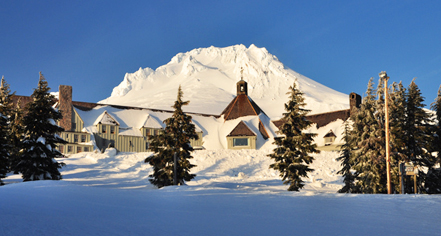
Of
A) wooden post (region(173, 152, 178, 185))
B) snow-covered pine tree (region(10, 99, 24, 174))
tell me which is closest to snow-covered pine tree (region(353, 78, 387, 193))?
wooden post (region(173, 152, 178, 185))

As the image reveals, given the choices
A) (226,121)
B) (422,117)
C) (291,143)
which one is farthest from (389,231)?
(226,121)

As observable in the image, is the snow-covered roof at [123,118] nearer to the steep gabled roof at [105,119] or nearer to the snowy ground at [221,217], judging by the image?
the steep gabled roof at [105,119]

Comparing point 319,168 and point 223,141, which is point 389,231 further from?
point 223,141

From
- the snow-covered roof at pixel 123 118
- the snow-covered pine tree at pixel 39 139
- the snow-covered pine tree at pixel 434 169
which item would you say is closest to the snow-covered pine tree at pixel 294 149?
the snow-covered pine tree at pixel 434 169

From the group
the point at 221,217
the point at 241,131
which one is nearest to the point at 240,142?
the point at 241,131

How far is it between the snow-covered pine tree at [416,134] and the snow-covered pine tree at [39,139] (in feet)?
88.5

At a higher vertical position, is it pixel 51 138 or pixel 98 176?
pixel 51 138

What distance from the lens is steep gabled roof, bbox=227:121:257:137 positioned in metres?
54.4

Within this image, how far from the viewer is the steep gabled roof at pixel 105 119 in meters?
53.9

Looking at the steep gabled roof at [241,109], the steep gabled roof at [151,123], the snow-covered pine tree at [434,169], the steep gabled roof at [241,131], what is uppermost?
the steep gabled roof at [241,109]

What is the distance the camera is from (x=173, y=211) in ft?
39.6

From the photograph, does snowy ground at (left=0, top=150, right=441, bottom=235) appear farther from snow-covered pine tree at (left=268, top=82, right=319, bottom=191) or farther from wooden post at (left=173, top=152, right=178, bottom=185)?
wooden post at (left=173, top=152, right=178, bottom=185)

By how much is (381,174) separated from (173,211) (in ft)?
66.8

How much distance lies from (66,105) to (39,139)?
88.2 ft
